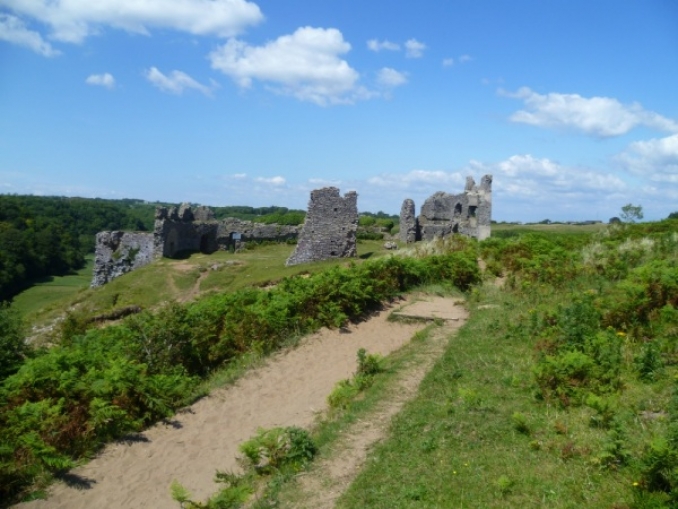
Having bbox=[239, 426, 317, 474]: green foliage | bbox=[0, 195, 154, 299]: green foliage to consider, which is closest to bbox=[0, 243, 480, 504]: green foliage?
bbox=[239, 426, 317, 474]: green foliage

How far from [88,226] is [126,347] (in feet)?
282

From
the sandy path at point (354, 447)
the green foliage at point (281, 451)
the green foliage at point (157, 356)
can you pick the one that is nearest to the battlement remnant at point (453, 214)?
the green foliage at point (157, 356)

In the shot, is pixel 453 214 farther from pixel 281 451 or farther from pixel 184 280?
pixel 281 451

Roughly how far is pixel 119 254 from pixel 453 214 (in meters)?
22.6

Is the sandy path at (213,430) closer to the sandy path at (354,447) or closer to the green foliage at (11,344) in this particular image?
the sandy path at (354,447)

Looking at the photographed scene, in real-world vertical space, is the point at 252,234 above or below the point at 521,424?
above

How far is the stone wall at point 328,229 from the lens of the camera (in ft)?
91.6

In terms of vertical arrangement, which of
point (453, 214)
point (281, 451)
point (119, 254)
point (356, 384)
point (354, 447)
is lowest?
point (119, 254)

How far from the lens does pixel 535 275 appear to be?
1340 centimetres

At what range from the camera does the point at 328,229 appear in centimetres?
2800

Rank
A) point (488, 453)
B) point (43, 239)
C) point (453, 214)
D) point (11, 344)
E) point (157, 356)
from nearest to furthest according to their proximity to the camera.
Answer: point (488, 453) < point (11, 344) < point (157, 356) < point (453, 214) < point (43, 239)

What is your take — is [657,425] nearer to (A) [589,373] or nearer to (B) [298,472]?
(A) [589,373]

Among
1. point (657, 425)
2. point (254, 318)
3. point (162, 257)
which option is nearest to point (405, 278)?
point (254, 318)

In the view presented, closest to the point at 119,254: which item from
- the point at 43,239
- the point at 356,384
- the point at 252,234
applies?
the point at 252,234
